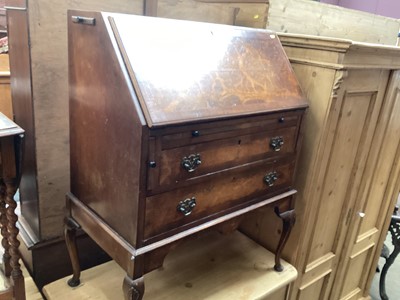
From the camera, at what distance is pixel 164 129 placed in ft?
3.09

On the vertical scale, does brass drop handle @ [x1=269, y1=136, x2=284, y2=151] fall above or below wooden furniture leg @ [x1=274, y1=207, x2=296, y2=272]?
above

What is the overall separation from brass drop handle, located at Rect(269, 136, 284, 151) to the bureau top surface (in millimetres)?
113

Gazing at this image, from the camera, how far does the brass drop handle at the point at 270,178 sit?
133 cm

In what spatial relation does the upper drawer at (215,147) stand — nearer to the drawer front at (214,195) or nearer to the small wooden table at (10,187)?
the drawer front at (214,195)

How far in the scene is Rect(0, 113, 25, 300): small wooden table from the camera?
3.42 feet

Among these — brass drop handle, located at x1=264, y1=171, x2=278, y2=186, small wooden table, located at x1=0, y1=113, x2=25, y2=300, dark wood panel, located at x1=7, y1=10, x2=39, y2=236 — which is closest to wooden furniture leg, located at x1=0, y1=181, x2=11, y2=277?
small wooden table, located at x1=0, y1=113, x2=25, y2=300

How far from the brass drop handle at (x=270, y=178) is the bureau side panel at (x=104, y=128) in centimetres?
55

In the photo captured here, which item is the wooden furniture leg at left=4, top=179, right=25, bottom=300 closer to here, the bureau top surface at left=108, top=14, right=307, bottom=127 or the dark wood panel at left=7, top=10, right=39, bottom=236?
the dark wood panel at left=7, top=10, right=39, bottom=236

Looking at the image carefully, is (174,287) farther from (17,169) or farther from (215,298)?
(17,169)

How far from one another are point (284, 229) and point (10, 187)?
3.47 feet

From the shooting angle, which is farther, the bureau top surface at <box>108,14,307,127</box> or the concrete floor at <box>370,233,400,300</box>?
the concrete floor at <box>370,233,400,300</box>

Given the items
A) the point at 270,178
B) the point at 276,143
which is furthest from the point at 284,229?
the point at 276,143

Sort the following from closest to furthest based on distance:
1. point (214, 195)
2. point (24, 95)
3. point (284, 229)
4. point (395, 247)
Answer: point (214, 195) → point (24, 95) → point (284, 229) → point (395, 247)

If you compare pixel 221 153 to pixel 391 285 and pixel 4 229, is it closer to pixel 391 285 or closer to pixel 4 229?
pixel 4 229
